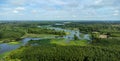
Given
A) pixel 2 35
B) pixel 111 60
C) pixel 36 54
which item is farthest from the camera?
pixel 2 35

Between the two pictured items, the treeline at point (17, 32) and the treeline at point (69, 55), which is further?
the treeline at point (17, 32)

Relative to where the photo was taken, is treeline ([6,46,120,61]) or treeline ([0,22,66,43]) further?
treeline ([0,22,66,43])

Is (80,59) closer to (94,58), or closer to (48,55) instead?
(94,58)

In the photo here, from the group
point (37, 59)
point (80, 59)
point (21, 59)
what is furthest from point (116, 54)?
point (21, 59)

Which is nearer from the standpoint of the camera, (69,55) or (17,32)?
(69,55)

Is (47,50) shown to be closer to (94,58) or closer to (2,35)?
(94,58)

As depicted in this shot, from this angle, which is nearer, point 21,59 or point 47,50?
point 21,59

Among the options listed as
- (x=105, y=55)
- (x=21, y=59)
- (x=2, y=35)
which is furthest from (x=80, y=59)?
(x=2, y=35)

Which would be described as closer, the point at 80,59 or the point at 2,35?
the point at 80,59

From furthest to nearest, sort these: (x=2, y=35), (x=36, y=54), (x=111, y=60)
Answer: (x=2, y=35)
(x=36, y=54)
(x=111, y=60)
